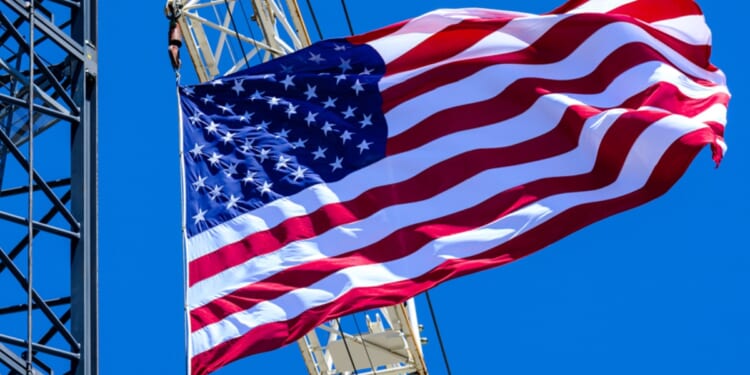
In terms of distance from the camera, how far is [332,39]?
23391mm

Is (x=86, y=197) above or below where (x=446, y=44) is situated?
below

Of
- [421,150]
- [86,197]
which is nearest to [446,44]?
[421,150]

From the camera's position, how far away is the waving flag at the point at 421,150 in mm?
20734

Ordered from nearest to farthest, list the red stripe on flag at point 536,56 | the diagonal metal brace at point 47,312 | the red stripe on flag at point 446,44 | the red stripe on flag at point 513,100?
the diagonal metal brace at point 47,312 → the red stripe on flag at point 513,100 → the red stripe on flag at point 536,56 → the red stripe on flag at point 446,44

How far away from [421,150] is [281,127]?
1.74 m

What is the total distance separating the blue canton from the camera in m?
21.9

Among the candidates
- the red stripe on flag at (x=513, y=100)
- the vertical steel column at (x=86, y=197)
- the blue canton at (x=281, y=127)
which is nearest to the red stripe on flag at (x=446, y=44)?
the blue canton at (x=281, y=127)

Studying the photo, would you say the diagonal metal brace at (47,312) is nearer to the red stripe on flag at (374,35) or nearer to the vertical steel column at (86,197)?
the vertical steel column at (86,197)

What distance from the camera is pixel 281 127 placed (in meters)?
22.8

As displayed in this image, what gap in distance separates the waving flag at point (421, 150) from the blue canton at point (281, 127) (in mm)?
22

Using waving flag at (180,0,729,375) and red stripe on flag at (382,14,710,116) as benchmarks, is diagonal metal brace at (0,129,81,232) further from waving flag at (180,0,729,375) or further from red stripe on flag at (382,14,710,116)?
red stripe on flag at (382,14,710,116)

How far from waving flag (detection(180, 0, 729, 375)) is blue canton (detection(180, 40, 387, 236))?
0.9 inches

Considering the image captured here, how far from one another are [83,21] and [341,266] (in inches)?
153

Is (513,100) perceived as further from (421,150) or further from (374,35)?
(374,35)
